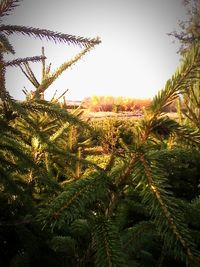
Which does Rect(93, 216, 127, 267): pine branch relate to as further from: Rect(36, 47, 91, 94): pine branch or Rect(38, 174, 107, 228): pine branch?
Rect(36, 47, 91, 94): pine branch

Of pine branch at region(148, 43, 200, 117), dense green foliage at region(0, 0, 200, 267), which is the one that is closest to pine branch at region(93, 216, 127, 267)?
dense green foliage at region(0, 0, 200, 267)

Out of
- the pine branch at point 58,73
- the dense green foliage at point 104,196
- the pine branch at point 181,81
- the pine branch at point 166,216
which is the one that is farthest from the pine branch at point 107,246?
the pine branch at point 58,73

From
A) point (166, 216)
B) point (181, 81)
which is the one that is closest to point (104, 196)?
point (166, 216)

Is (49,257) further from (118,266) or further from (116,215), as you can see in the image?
(118,266)

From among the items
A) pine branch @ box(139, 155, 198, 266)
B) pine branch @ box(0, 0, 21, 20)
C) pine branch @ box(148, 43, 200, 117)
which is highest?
pine branch @ box(0, 0, 21, 20)

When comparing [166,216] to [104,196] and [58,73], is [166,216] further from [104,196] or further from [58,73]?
[58,73]

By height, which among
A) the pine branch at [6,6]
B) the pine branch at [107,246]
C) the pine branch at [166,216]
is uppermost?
the pine branch at [6,6]

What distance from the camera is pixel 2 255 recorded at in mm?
1866

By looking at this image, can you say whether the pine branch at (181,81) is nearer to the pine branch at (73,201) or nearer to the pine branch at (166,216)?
the pine branch at (166,216)

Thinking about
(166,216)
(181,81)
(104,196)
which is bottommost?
(104,196)

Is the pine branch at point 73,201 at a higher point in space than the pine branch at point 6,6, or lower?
lower

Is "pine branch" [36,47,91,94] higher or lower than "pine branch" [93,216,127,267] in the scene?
higher

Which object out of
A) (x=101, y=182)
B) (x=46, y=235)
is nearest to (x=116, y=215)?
(x=46, y=235)

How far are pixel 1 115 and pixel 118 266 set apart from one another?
135 cm
